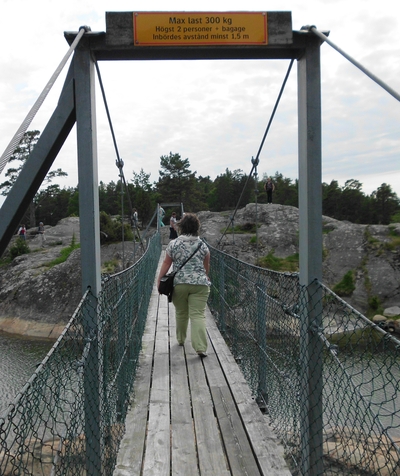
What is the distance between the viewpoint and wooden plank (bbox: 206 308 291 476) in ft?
6.82

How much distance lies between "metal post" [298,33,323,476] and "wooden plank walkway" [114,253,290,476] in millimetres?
274

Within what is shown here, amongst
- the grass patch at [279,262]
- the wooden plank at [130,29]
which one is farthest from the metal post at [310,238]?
the grass patch at [279,262]

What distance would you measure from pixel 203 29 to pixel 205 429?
1.89 metres

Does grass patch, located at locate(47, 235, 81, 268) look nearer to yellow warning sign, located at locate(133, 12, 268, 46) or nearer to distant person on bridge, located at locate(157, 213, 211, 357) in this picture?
distant person on bridge, located at locate(157, 213, 211, 357)

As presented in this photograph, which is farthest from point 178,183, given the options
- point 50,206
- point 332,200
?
point 50,206

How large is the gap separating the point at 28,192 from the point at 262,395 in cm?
178

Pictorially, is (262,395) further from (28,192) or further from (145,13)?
(145,13)

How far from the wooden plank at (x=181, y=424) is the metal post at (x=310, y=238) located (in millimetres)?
494

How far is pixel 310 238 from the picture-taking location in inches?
84.3

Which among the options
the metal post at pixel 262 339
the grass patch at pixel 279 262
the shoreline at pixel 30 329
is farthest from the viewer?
the grass patch at pixel 279 262

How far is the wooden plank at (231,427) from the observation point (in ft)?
6.93

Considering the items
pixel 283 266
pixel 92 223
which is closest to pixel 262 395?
pixel 92 223

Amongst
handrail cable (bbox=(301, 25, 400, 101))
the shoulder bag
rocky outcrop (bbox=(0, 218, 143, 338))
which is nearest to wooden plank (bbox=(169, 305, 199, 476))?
the shoulder bag

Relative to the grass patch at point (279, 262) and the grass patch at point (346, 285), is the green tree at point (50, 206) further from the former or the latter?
the grass patch at point (346, 285)
